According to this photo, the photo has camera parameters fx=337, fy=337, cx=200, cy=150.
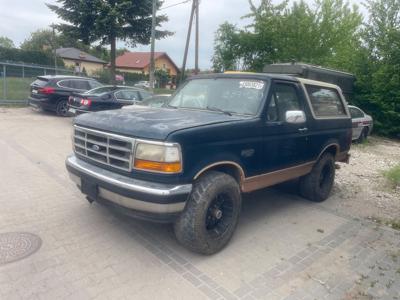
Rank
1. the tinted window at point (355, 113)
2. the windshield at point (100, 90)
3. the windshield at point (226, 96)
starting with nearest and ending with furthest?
the windshield at point (226, 96), the windshield at point (100, 90), the tinted window at point (355, 113)

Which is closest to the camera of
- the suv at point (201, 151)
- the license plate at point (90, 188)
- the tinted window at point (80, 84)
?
the suv at point (201, 151)


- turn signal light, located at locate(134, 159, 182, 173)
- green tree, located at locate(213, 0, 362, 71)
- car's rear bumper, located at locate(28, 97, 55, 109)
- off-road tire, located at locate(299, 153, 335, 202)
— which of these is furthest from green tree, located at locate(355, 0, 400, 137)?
turn signal light, located at locate(134, 159, 182, 173)

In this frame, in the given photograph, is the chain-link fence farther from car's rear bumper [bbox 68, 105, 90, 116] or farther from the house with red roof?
the house with red roof

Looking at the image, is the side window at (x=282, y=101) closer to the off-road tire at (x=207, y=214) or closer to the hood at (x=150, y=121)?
the hood at (x=150, y=121)

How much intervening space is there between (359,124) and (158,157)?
1175 centimetres

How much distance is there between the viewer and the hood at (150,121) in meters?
3.27

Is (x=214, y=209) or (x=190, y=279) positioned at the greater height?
(x=214, y=209)

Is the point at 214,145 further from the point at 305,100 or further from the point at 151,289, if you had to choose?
the point at 305,100

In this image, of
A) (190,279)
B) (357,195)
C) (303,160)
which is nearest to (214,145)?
(190,279)

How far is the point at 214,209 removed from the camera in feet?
12.2

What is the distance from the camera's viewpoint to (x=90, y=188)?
146 inches

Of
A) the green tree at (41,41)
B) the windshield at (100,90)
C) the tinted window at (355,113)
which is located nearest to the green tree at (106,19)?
the windshield at (100,90)

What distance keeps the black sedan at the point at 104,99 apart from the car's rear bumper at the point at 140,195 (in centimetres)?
819

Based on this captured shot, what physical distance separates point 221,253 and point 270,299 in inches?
33.9
